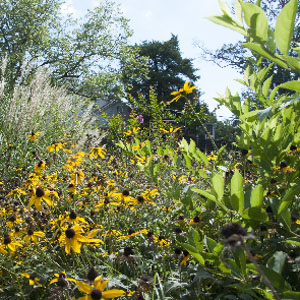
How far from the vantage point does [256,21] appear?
1.94 ft

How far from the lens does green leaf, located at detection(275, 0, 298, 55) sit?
56 centimetres

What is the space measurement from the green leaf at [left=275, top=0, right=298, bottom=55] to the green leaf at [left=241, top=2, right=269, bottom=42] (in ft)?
0.07

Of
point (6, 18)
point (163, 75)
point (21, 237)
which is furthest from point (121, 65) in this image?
point (21, 237)

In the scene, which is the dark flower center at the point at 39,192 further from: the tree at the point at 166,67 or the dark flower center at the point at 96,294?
the tree at the point at 166,67

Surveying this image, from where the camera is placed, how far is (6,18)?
14016mm

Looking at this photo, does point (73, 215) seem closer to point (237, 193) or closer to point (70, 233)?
point (70, 233)

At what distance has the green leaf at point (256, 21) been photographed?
1.94ft

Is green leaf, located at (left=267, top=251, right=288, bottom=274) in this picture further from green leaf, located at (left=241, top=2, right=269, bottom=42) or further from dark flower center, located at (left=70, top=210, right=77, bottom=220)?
dark flower center, located at (left=70, top=210, right=77, bottom=220)

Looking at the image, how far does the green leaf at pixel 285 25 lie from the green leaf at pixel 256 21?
0.8 inches

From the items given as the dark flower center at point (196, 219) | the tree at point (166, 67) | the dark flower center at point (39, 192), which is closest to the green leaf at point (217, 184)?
the dark flower center at point (196, 219)

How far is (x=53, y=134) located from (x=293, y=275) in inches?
176

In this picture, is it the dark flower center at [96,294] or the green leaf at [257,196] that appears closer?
the green leaf at [257,196]

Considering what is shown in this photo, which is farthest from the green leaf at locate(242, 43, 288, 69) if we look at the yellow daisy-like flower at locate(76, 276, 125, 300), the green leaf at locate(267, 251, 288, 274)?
the yellow daisy-like flower at locate(76, 276, 125, 300)

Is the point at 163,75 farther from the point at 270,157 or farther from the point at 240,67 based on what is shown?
the point at 270,157
